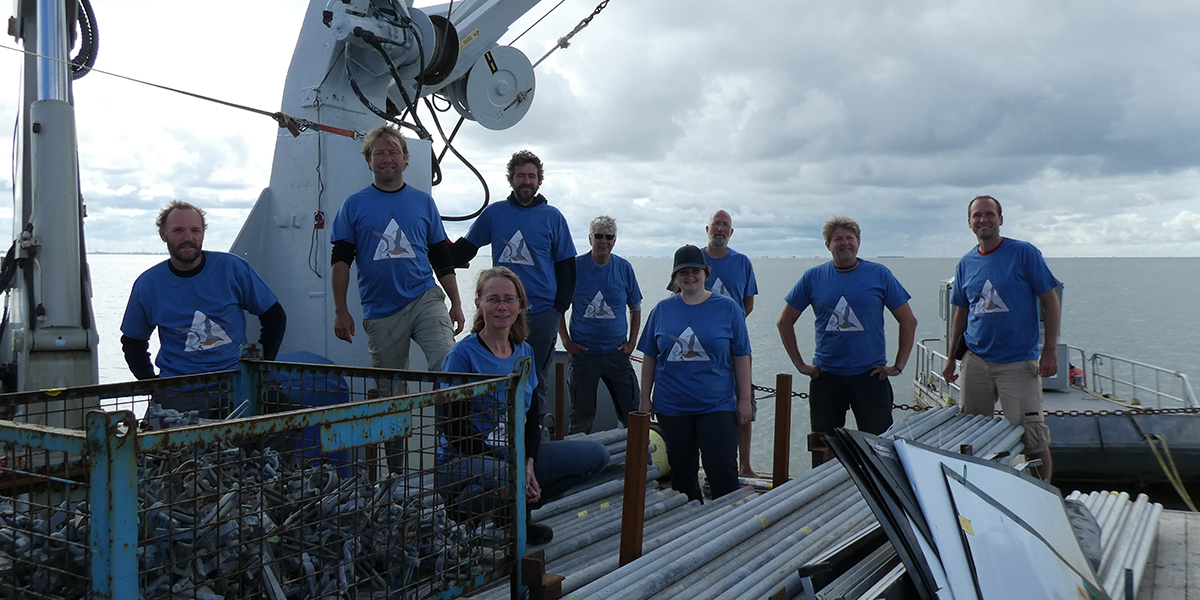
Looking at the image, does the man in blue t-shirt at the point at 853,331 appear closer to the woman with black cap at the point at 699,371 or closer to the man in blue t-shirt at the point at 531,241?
the woman with black cap at the point at 699,371

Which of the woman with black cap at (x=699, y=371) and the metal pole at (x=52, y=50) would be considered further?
the woman with black cap at (x=699, y=371)

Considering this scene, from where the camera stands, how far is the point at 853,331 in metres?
5.61

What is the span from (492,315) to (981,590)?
85.3 inches

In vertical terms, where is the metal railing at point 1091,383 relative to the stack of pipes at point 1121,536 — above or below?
below

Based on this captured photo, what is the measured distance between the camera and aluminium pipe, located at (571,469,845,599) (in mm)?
2773

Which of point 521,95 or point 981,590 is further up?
point 521,95

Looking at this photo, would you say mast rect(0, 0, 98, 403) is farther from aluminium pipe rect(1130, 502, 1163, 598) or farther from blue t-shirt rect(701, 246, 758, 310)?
aluminium pipe rect(1130, 502, 1163, 598)

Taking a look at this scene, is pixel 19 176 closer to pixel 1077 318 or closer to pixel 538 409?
pixel 538 409

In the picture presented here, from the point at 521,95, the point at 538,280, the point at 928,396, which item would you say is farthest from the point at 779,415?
the point at 928,396

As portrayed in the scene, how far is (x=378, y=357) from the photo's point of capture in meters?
4.88

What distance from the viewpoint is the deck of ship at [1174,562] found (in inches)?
144

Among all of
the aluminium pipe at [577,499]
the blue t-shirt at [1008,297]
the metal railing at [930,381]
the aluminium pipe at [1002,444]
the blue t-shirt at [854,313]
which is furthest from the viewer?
the metal railing at [930,381]

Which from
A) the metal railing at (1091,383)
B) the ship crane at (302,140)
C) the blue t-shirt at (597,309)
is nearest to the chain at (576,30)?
the ship crane at (302,140)

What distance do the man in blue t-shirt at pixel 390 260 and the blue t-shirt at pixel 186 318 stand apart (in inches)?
27.0
